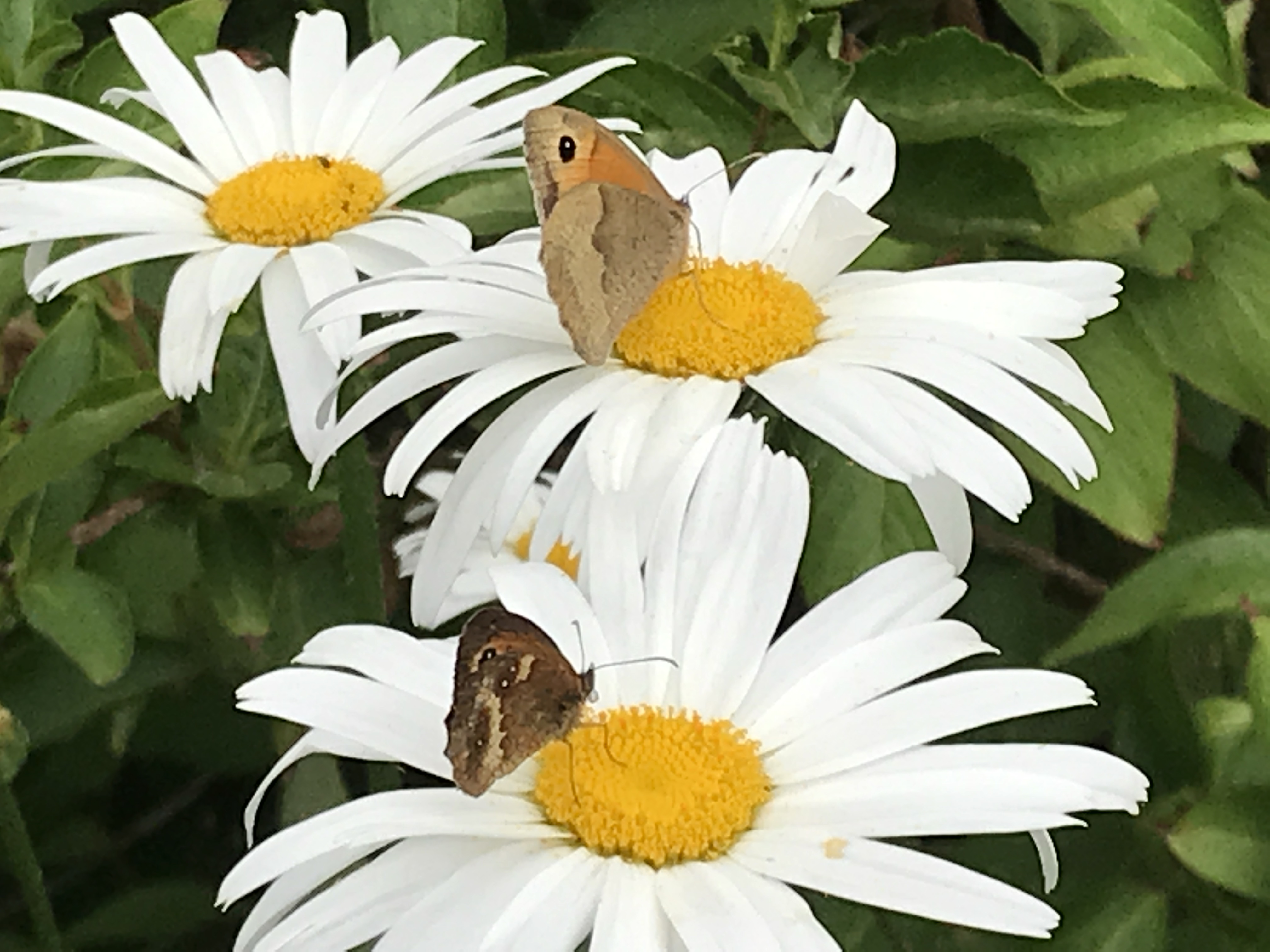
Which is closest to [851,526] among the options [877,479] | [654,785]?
[877,479]

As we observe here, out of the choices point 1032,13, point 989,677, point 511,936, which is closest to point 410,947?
point 511,936

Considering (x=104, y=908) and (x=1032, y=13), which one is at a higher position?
(x=1032, y=13)

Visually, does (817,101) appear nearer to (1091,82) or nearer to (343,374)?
(1091,82)

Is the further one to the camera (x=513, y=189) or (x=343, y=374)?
(x=513, y=189)

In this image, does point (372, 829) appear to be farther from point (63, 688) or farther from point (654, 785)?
point (63, 688)

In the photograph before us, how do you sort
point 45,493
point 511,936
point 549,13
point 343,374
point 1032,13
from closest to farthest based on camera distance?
point 511,936 → point 343,374 → point 45,493 → point 1032,13 → point 549,13

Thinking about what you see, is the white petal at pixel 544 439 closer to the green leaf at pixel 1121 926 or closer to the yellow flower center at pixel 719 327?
the yellow flower center at pixel 719 327
